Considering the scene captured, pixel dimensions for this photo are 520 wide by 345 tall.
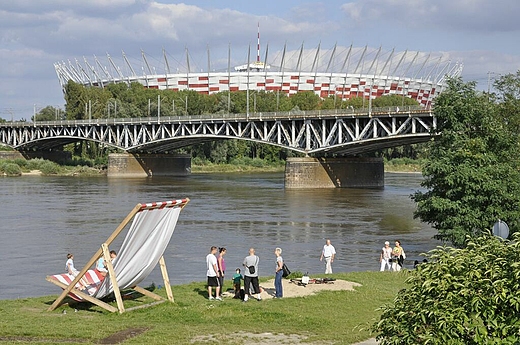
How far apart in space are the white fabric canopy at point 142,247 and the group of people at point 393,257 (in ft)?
37.4

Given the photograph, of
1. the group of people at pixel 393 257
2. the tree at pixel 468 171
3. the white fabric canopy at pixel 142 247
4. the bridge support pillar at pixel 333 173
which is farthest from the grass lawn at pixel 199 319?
the bridge support pillar at pixel 333 173

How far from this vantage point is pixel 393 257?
92.9ft

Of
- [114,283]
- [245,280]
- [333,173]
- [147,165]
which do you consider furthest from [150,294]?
[147,165]

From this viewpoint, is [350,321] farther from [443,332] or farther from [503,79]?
[503,79]

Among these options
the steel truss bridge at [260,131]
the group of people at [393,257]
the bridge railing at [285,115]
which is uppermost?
the bridge railing at [285,115]

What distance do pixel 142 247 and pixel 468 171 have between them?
18950 mm

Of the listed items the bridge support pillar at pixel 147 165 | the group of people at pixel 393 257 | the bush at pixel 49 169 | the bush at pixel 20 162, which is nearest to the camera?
the group of people at pixel 393 257

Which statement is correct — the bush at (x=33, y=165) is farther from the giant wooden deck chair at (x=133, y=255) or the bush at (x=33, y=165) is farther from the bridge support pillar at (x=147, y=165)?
the giant wooden deck chair at (x=133, y=255)

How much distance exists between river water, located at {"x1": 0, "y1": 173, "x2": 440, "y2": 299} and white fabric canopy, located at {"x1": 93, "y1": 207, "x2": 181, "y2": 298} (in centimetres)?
741

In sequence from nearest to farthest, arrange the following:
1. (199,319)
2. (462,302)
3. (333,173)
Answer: (462,302)
(199,319)
(333,173)

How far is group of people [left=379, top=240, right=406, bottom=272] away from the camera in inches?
1107

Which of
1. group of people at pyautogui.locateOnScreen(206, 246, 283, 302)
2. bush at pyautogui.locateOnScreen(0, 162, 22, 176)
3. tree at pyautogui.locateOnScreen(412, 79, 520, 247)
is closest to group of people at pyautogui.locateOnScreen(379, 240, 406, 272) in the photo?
tree at pyautogui.locateOnScreen(412, 79, 520, 247)

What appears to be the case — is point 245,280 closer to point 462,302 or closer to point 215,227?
point 462,302

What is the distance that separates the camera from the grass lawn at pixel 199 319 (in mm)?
15500
